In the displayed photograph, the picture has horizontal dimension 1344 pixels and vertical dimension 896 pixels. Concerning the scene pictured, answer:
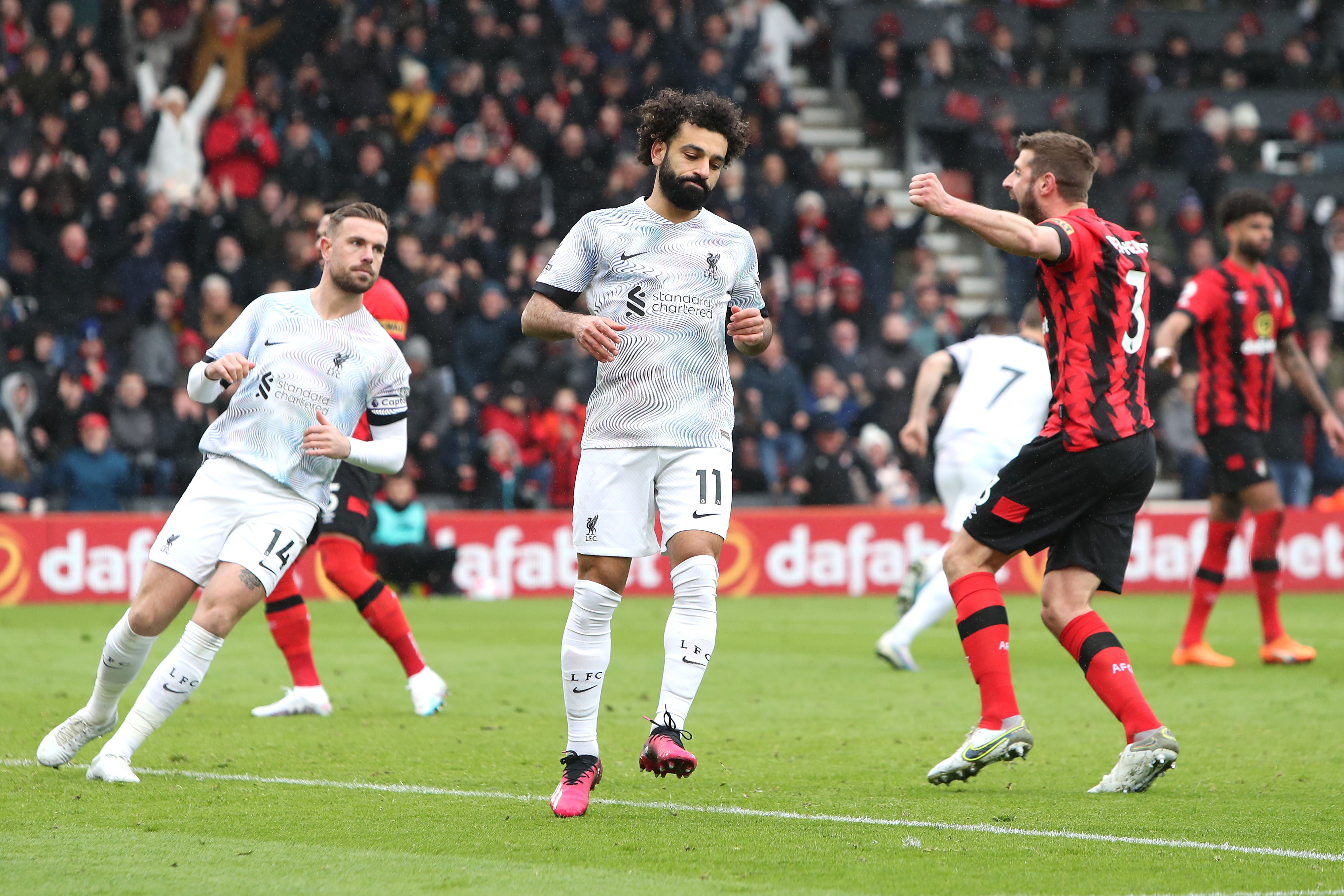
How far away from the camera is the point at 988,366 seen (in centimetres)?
1082

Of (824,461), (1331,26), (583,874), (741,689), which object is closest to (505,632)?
(741,689)

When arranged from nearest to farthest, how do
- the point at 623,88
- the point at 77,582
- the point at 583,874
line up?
the point at 583,874 → the point at 77,582 → the point at 623,88

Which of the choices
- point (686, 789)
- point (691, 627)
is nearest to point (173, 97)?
point (686, 789)

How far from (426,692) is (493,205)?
1186 cm

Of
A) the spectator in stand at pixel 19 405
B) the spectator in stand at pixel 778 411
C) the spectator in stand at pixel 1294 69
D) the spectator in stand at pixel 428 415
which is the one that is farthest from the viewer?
the spectator in stand at pixel 1294 69

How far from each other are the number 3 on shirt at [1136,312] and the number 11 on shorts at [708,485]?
1.65 metres

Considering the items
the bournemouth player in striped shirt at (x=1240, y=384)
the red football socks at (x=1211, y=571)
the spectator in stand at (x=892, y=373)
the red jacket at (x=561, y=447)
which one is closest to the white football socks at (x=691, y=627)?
the bournemouth player in striped shirt at (x=1240, y=384)

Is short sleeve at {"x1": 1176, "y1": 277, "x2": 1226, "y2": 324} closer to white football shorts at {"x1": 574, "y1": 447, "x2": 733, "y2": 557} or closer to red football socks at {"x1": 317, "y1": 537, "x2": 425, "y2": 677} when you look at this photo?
red football socks at {"x1": 317, "y1": 537, "x2": 425, "y2": 677}

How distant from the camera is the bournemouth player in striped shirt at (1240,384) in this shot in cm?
1079

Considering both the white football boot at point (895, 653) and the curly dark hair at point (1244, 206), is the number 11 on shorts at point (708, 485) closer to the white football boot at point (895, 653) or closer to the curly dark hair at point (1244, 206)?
the white football boot at point (895, 653)

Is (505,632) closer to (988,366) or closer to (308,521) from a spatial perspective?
(988,366)

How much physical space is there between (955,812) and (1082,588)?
111 cm

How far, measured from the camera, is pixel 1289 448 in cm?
1980

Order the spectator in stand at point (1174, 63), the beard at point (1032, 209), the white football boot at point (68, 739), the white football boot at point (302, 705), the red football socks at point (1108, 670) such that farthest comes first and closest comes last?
the spectator in stand at point (1174, 63) → the white football boot at point (302, 705) → the white football boot at point (68, 739) → the beard at point (1032, 209) → the red football socks at point (1108, 670)
